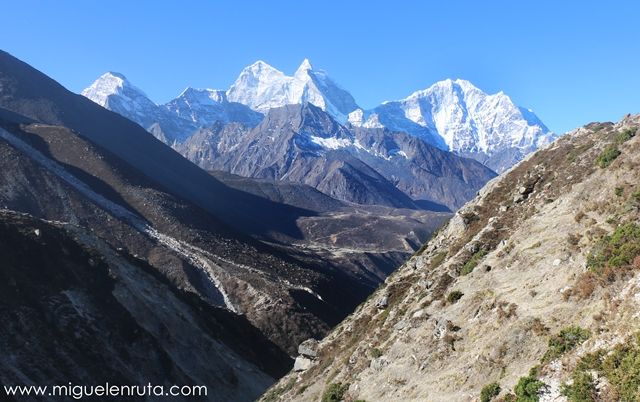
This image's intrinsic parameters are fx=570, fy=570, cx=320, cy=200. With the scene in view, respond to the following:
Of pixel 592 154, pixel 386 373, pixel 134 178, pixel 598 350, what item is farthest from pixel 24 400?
pixel 134 178

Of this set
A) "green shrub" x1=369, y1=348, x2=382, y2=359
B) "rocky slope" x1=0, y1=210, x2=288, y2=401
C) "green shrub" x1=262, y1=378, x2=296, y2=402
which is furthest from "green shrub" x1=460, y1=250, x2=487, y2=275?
"rocky slope" x1=0, y1=210, x2=288, y2=401

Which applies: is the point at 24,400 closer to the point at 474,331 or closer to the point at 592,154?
the point at 474,331

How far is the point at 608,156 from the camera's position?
3416 centimetres

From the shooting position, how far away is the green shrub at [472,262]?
107 ft

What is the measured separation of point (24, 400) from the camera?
40.5m

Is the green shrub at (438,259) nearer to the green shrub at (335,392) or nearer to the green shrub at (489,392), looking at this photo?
the green shrub at (335,392)

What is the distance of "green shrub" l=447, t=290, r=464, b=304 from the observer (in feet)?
98.0

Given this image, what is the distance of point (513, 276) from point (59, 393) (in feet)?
117

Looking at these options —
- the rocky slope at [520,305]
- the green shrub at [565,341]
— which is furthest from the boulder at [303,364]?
the green shrub at [565,341]

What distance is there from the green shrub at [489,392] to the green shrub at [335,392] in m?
10.3

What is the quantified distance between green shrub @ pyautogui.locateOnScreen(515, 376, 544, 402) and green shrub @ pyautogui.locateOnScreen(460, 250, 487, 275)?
535 inches

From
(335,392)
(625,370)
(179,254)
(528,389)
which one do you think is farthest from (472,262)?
(179,254)

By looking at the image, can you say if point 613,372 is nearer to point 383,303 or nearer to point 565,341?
point 565,341

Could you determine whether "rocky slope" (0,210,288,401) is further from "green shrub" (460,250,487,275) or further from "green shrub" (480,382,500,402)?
"green shrub" (480,382,500,402)
